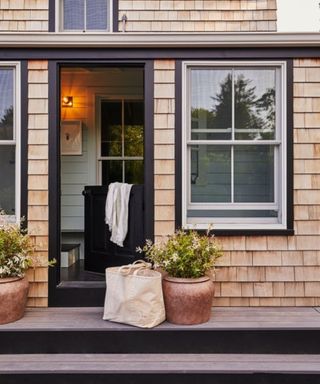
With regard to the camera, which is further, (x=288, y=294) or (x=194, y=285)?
(x=288, y=294)

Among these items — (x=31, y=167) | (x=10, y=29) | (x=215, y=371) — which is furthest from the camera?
(x=10, y=29)

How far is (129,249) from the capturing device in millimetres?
3908

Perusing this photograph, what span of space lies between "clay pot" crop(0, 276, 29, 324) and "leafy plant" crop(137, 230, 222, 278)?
1073mm

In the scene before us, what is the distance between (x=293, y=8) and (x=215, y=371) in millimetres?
3665

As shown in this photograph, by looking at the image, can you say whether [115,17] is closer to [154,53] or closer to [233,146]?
[154,53]

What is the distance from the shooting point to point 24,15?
372cm

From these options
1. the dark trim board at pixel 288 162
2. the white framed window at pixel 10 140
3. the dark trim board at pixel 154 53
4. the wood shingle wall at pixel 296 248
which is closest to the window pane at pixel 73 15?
the dark trim board at pixel 154 53

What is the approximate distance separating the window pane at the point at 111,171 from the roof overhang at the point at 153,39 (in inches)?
78.0

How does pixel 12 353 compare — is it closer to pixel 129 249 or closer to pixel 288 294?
pixel 129 249

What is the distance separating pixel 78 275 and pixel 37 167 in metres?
1.29

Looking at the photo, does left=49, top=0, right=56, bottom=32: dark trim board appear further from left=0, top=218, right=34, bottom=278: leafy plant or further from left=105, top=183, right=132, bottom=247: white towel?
left=0, top=218, right=34, bottom=278: leafy plant

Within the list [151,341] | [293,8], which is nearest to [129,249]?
[151,341]

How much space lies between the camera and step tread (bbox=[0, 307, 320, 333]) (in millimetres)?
2973

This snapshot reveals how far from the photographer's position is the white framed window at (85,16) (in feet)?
12.6
